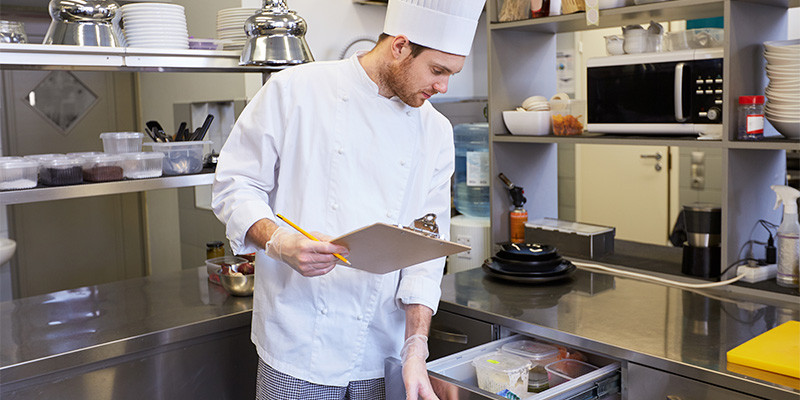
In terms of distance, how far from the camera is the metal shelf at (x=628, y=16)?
7.34 feet

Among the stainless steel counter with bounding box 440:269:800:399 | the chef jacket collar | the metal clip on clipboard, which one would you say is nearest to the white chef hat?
the chef jacket collar

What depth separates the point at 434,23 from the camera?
162cm

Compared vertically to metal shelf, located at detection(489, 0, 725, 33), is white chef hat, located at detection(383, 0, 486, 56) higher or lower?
lower

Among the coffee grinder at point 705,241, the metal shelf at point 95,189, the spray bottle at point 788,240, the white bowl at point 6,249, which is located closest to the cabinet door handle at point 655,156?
the coffee grinder at point 705,241

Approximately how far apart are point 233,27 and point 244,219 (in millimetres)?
1076

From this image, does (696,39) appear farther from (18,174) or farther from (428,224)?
(18,174)

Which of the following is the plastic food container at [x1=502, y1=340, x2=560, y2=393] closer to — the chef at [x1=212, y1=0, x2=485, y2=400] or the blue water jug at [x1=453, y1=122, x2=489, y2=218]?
the chef at [x1=212, y1=0, x2=485, y2=400]

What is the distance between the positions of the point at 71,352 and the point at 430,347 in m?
1.03

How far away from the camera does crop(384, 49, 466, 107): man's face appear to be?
5.41 feet

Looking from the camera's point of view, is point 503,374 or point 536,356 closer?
point 503,374

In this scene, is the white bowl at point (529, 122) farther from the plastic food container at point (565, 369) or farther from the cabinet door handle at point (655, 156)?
the cabinet door handle at point (655, 156)

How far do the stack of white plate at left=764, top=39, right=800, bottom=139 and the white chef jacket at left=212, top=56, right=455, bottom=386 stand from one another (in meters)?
1.10

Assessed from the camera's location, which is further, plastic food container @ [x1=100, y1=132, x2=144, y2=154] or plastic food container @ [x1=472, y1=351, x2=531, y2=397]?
plastic food container @ [x1=100, y1=132, x2=144, y2=154]

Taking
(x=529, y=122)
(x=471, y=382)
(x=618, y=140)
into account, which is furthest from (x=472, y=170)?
(x=471, y=382)
